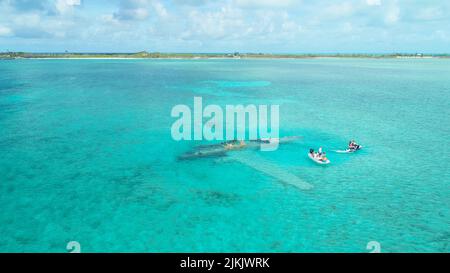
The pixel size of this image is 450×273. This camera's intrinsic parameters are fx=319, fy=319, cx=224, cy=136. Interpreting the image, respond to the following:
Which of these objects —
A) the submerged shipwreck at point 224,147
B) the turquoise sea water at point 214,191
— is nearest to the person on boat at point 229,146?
the submerged shipwreck at point 224,147

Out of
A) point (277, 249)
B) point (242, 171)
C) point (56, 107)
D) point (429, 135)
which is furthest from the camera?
point (56, 107)

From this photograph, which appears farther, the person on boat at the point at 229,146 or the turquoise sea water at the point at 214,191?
the person on boat at the point at 229,146

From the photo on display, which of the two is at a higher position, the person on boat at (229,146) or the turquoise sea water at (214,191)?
the person on boat at (229,146)

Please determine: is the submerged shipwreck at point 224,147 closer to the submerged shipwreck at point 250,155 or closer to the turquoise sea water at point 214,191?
the submerged shipwreck at point 250,155

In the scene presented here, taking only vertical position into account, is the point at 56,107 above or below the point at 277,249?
above

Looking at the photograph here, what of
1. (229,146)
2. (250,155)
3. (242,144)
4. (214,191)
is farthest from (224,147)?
(214,191)

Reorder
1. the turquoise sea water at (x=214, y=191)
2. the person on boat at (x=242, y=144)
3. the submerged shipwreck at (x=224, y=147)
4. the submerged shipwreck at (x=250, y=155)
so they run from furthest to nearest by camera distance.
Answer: the person on boat at (x=242, y=144)
the submerged shipwreck at (x=224, y=147)
the submerged shipwreck at (x=250, y=155)
the turquoise sea water at (x=214, y=191)

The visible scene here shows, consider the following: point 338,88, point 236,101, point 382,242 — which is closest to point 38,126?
point 236,101

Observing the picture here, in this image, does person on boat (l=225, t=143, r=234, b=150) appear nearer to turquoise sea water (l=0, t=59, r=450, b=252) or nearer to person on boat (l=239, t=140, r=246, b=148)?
person on boat (l=239, t=140, r=246, b=148)

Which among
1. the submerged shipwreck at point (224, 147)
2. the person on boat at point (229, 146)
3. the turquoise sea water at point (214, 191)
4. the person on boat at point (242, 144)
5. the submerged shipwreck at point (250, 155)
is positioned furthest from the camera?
the person on boat at point (242, 144)

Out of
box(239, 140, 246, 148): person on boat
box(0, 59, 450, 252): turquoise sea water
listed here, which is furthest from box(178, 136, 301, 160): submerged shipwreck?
box(0, 59, 450, 252): turquoise sea water
